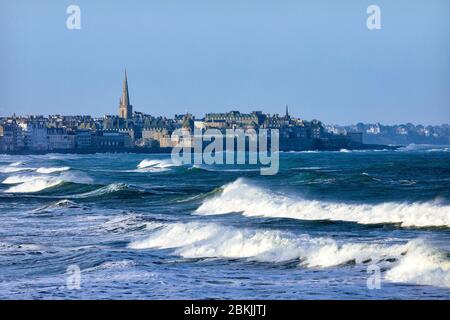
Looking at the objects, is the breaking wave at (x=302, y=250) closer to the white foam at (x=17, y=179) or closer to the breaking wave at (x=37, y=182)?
the breaking wave at (x=37, y=182)


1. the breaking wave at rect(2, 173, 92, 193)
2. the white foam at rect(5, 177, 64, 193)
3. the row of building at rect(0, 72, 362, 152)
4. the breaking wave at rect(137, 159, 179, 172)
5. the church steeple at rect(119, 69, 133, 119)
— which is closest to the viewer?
the white foam at rect(5, 177, 64, 193)

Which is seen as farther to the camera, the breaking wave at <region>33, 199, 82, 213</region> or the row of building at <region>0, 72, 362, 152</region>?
the row of building at <region>0, 72, 362, 152</region>

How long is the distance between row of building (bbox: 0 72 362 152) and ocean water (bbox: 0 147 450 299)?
10178 cm

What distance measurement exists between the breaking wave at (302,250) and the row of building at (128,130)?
111027 mm

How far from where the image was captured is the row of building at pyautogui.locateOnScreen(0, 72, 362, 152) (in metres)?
134

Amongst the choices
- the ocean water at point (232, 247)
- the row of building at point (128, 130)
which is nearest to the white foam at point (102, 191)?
the ocean water at point (232, 247)

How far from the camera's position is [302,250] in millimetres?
16641

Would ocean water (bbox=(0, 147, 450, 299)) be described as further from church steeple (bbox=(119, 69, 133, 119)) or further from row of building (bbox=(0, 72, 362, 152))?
church steeple (bbox=(119, 69, 133, 119))

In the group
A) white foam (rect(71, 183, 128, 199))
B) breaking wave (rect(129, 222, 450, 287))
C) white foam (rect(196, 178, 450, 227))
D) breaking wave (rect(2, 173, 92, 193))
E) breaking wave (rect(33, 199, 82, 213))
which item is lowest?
breaking wave (rect(2, 173, 92, 193))

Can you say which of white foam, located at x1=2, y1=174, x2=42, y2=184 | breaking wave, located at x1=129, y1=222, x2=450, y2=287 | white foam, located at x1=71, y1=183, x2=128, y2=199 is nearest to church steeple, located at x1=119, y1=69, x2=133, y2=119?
white foam, located at x1=2, y1=174, x2=42, y2=184

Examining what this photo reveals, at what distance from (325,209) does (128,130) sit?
430 feet

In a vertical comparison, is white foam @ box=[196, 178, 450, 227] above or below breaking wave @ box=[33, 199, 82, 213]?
above
